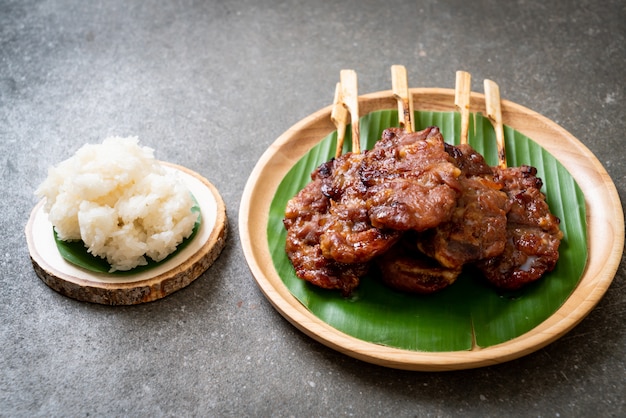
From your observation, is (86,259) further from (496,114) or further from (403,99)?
(496,114)

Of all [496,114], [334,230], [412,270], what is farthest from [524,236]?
[496,114]

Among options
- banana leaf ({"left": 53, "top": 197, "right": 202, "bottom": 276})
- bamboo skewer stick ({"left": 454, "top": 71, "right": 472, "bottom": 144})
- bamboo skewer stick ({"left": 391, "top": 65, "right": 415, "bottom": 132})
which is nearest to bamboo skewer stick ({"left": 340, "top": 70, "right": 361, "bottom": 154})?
bamboo skewer stick ({"left": 391, "top": 65, "right": 415, "bottom": 132})

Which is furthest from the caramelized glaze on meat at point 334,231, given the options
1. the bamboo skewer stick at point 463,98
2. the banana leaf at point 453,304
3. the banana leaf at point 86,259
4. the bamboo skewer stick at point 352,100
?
the bamboo skewer stick at point 463,98

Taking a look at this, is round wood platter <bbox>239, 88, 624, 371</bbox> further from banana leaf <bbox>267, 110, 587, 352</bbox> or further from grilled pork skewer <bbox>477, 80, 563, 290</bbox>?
grilled pork skewer <bbox>477, 80, 563, 290</bbox>

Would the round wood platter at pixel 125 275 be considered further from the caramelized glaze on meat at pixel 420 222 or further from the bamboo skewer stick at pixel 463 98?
the bamboo skewer stick at pixel 463 98

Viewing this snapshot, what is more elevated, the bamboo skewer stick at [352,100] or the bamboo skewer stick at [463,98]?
the bamboo skewer stick at [463,98]
